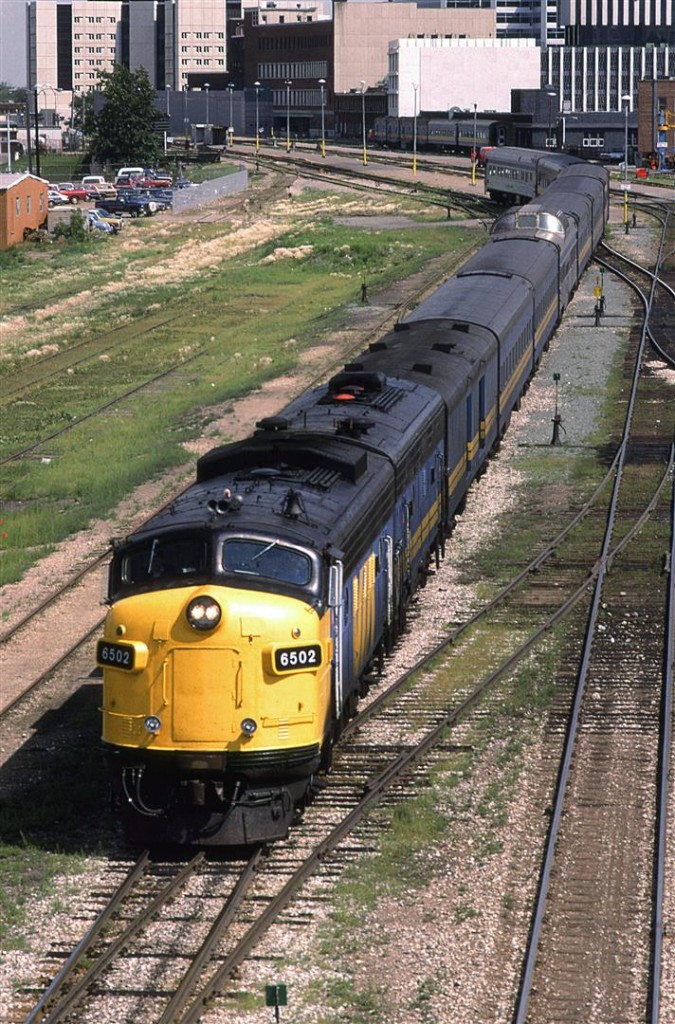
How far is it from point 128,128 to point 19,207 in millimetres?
45306

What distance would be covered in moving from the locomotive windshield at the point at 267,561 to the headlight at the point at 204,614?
51cm

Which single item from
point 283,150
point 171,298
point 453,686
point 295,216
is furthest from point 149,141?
point 453,686

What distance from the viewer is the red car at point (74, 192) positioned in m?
106

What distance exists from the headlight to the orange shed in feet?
230

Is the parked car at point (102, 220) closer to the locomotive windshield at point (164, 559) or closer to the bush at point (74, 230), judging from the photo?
the bush at point (74, 230)

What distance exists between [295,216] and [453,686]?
7216cm

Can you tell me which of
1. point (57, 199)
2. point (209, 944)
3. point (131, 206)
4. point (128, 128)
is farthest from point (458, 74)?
point (209, 944)

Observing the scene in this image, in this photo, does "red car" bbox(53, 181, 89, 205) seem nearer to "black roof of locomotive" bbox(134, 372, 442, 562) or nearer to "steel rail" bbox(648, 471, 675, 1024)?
"steel rail" bbox(648, 471, 675, 1024)

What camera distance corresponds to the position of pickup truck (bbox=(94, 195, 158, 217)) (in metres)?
99.2

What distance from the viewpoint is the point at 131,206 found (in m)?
99.5

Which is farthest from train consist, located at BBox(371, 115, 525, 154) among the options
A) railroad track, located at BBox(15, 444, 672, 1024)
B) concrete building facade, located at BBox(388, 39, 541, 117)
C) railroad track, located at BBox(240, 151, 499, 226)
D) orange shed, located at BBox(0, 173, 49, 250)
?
railroad track, located at BBox(15, 444, 672, 1024)

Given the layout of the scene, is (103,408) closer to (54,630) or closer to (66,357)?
(66,357)

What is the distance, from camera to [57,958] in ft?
48.2

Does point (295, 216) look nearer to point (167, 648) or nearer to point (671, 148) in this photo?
point (671, 148)
